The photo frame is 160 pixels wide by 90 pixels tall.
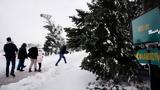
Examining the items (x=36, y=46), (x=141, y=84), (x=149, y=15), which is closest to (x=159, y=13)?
(x=149, y=15)

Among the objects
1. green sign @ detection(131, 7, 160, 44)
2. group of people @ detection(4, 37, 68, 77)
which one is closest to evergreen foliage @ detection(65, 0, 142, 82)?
green sign @ detection(131, 7, 160, 44)

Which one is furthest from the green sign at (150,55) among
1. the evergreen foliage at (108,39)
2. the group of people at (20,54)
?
the group of people at (20,54)

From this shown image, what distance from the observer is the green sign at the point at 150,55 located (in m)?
6.05

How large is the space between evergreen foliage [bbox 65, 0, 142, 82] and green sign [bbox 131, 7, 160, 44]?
1.72 meters

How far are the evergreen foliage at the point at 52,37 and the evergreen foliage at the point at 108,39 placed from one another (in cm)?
3697

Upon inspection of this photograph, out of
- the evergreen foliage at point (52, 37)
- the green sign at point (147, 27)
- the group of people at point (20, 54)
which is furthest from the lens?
the evergreen foliage at point (52, 37)

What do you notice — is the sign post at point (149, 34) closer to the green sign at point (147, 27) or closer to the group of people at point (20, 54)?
the green sign at point (147, 27)

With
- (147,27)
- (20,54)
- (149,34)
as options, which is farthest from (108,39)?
(20,54)

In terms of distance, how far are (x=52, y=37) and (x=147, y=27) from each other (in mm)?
41990

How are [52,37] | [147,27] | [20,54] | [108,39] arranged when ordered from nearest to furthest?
[147,27], [108,39], [20,54], [52,37]

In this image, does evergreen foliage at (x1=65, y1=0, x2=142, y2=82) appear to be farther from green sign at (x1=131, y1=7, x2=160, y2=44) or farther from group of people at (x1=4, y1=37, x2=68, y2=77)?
group of people at (x1=4, y1=37, x2=68, y2=77)

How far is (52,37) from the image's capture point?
47938 millimetres

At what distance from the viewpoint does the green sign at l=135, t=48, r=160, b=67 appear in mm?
6049

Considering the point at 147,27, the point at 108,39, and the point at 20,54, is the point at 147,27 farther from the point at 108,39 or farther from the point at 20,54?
the point at 20,54
